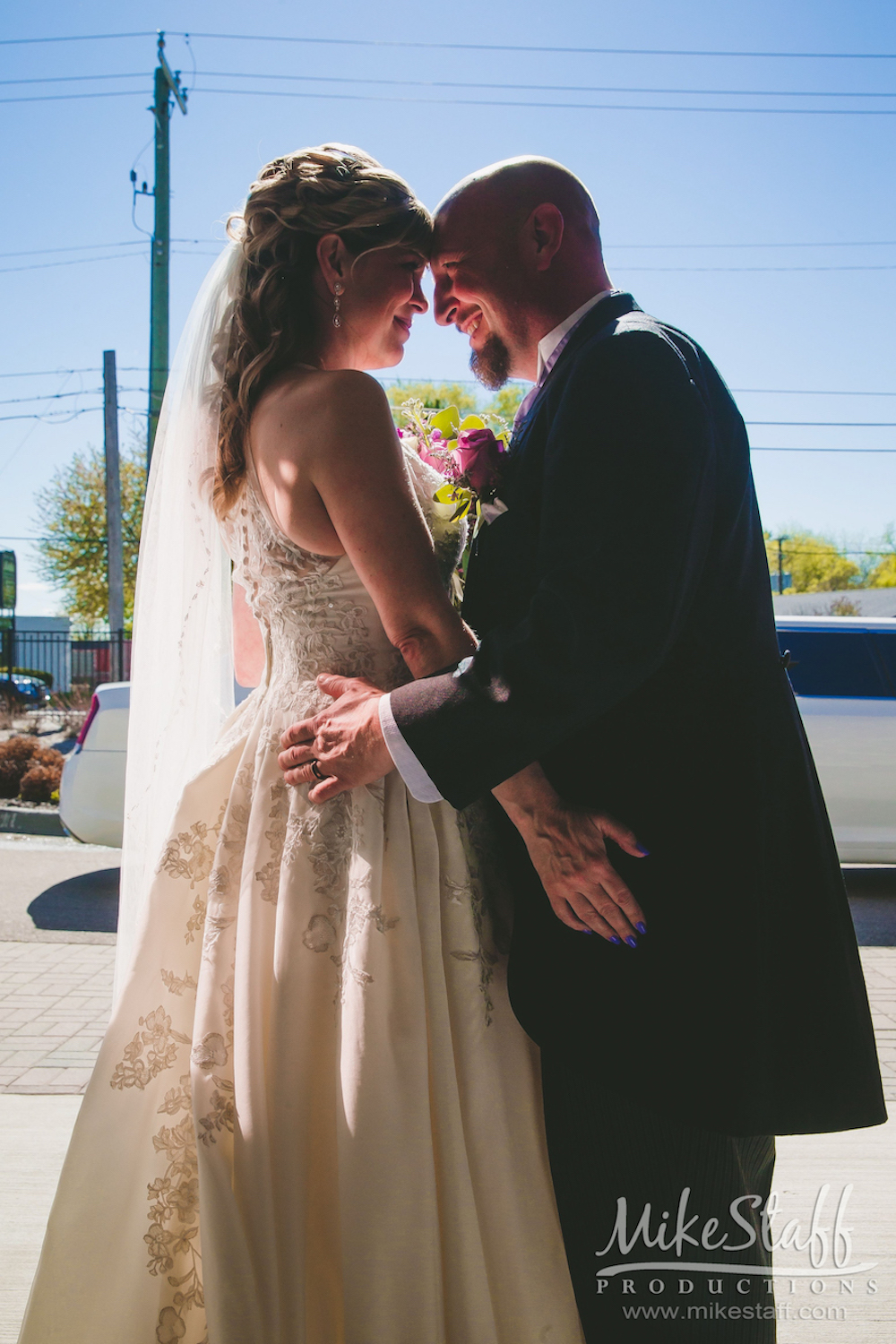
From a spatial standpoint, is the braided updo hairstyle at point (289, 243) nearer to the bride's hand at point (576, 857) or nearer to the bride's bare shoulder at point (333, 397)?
the bride's bare shoulder at point (333, 397)

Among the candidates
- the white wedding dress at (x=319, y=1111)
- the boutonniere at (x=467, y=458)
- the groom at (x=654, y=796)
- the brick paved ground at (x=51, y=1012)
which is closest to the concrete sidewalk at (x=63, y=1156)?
the brick paved ground at (x=51, y=1012)

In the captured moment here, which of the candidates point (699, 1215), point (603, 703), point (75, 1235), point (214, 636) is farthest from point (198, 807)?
point (699, 1215)

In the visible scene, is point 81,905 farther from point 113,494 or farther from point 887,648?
point 113,494

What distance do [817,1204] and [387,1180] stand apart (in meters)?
1.75

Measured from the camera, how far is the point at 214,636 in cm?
212

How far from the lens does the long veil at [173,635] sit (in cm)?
197

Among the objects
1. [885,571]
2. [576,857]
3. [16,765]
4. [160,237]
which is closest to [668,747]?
[576,857]

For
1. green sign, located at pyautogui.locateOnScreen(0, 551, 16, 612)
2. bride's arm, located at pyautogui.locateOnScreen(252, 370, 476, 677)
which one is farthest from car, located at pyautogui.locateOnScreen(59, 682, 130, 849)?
green sign, located at pyautogui.locateOnScreen(0, 551, 16, 612)

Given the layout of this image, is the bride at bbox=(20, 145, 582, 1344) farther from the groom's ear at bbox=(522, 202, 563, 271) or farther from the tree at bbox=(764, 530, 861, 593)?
the tree at bbox=(764, 530, 861, 593)

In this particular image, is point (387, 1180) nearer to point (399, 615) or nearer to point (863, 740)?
point (399, 615)

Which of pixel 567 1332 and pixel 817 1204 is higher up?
pixel 567 1332

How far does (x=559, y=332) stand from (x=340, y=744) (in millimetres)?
812

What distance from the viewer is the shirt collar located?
1539 mm

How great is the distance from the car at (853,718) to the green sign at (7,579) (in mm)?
12794
